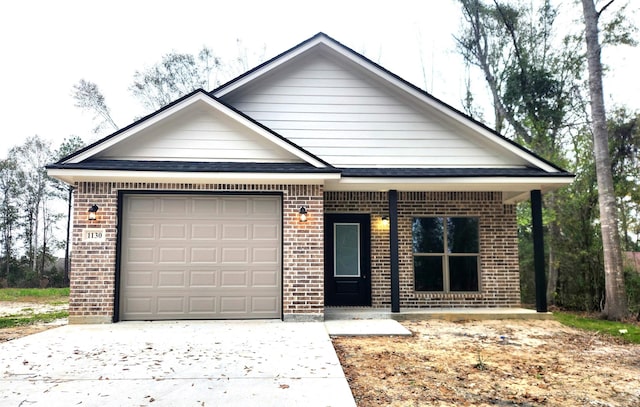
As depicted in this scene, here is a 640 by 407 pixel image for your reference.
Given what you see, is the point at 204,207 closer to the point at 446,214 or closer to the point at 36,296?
the point at 446,214

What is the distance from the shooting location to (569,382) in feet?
15.7

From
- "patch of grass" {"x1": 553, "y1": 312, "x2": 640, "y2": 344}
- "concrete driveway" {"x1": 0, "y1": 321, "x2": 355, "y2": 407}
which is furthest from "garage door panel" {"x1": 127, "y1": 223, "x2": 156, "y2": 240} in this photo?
"patch of grass" {"x1": 553, "y1": 312, "x2": 640, "y2": 344}

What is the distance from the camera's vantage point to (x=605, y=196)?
998 cm

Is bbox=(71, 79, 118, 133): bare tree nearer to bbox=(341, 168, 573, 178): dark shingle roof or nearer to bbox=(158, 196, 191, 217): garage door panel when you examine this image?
bbox=(158, 196, 191, 217): garage door panel

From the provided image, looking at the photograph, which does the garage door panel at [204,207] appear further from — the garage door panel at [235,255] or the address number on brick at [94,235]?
the address number on brick at [94,235]

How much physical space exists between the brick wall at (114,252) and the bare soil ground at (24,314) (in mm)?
981

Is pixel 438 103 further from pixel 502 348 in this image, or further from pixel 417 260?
pixel 502 348

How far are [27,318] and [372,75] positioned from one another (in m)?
9.82

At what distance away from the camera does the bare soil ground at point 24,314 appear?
774 centimetres

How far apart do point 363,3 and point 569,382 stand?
24680 mm

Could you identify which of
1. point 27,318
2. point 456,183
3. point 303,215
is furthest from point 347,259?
point 27,318

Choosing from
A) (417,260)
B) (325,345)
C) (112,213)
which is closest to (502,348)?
(325,345)

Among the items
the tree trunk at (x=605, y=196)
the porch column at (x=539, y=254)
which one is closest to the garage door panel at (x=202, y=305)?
the porch column at (x=539, y=254)

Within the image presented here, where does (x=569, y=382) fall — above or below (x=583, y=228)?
below
